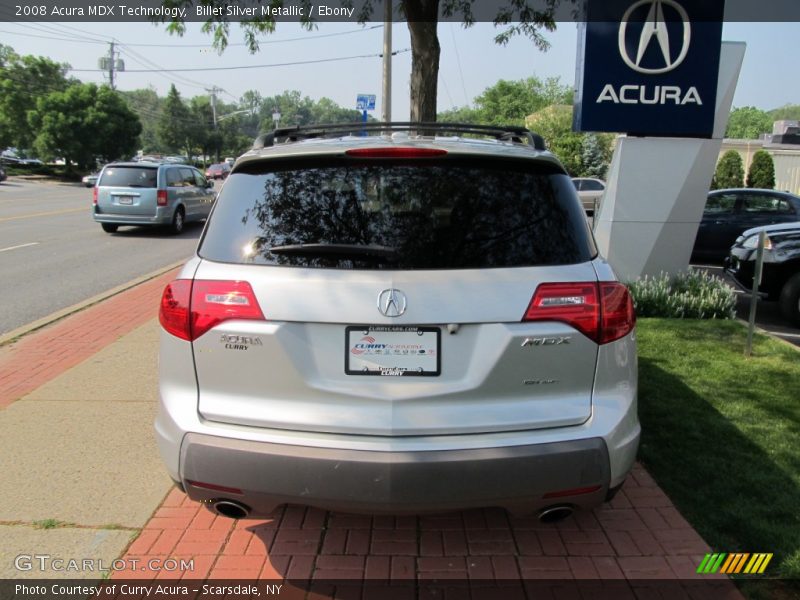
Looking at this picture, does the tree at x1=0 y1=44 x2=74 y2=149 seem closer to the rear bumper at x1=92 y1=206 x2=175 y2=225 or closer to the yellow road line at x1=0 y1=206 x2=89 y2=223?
the yellow road line at x1=0 y1=206 x2=89 y2=223

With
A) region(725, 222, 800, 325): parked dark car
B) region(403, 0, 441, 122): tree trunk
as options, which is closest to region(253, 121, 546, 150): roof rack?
region(403, 0, 441, 122): tree trunk

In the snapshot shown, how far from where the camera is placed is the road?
888cm

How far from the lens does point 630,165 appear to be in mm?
8086

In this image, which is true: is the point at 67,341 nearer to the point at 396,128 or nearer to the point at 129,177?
the point at 396,128

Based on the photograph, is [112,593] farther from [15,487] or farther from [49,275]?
[49,275]

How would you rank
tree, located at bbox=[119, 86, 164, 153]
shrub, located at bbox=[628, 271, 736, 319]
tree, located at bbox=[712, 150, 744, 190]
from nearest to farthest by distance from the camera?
shrub, located at bbox=[628, 271, 736, 319]
tree, located at bbox=[712, 150, 744, 190]
tree, located at bbox=[119, 86, 164, 153]

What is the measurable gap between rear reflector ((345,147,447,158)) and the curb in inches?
216

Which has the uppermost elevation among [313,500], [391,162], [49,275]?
[391,162]

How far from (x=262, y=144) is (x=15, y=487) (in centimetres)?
237

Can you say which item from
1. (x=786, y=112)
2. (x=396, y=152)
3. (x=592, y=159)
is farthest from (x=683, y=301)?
(x=786, y=112)

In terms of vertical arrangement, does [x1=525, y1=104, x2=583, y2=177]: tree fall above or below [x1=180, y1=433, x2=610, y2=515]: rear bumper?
above

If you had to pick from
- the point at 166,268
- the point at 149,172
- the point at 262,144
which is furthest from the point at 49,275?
the point at 262,144

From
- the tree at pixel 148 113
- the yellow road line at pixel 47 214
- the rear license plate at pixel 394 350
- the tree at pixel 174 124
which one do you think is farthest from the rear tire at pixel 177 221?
the tree at pixel 148 113

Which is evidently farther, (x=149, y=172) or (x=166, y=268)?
(x=149, y=172)
